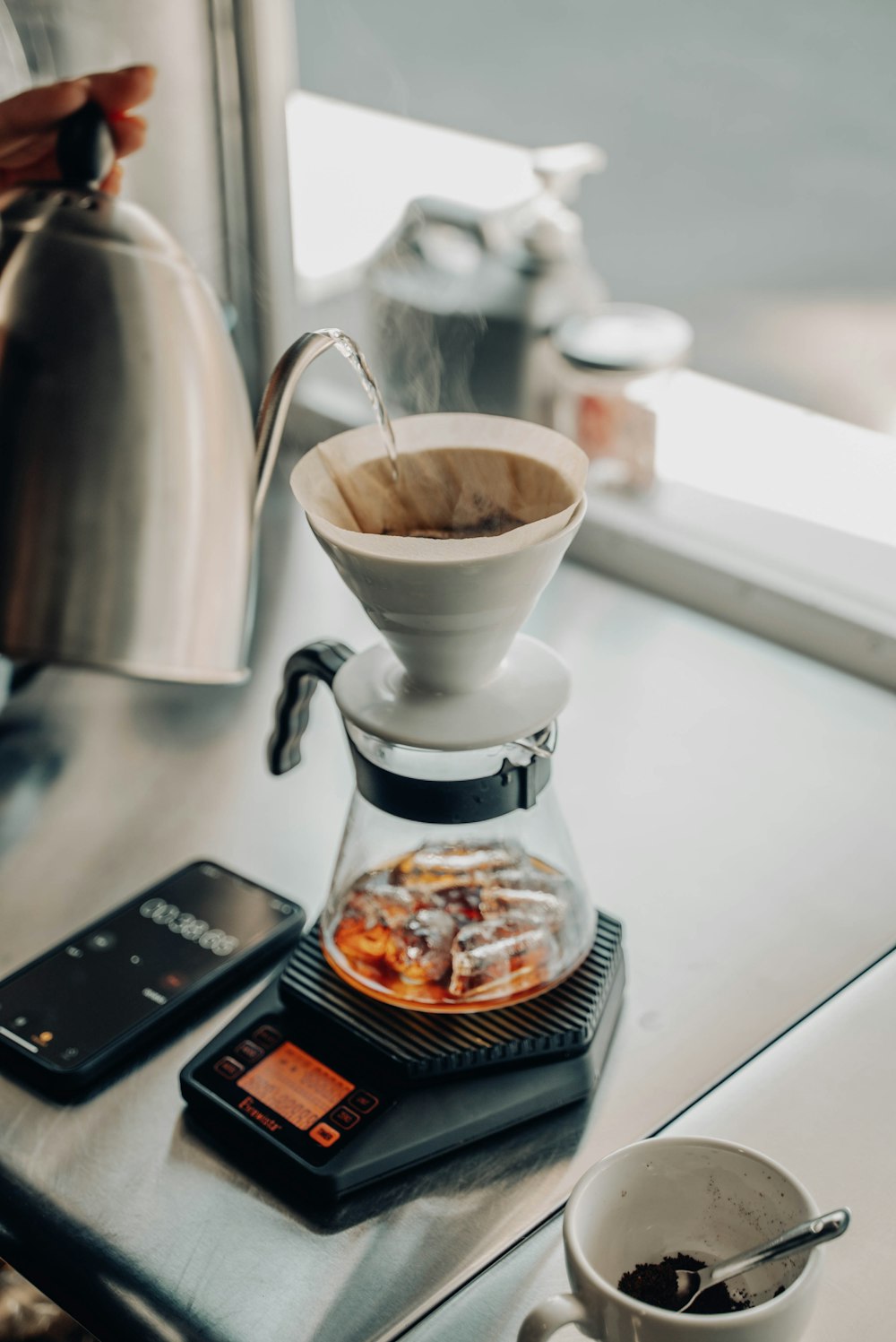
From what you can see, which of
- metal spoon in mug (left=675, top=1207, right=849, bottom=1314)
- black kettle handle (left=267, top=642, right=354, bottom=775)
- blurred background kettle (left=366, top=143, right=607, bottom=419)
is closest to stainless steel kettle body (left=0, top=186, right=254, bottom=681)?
black kettle handle (left=267, top=642, right=354, bottom=775)

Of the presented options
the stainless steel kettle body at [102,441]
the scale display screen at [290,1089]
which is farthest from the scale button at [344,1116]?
the stainless steel kettle body at [102,441]

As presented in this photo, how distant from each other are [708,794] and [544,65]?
0.81m

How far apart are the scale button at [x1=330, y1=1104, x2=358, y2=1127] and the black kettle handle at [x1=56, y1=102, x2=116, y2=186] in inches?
18.8

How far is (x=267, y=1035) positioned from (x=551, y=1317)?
0.87ft

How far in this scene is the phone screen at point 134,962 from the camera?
31.2 inches

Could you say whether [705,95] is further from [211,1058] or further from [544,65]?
[211,1058]

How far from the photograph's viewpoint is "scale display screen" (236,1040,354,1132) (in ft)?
2.34

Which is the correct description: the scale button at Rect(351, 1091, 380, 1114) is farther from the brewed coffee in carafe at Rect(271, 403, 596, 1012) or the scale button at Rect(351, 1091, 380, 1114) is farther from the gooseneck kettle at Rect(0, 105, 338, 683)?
the gooseneck kettle at Rect(0, 105, 338, 683)

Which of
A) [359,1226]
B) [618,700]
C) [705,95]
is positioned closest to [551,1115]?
[359,1226]

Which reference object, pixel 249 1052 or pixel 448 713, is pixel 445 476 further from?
pixel 249 1052

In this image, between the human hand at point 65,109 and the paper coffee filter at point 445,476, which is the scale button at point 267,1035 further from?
the human hand at point 65,109

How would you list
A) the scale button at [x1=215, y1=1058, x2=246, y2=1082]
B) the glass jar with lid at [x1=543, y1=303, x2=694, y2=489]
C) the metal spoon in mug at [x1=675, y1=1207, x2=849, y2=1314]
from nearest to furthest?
the metal spoon in mug at [x1=675, y1=1207, x2=849, y2=1314] < the scale button at [x1=215, y1=1058, x2=246, y2=1082] < the glass jar with lid at [x1=543, y1=303, x2=694, y2=489]

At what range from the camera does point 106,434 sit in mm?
598

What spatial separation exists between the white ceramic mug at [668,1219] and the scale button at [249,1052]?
234 mm
